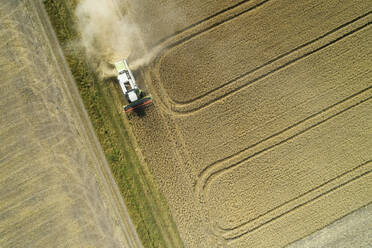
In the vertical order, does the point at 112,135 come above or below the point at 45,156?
below

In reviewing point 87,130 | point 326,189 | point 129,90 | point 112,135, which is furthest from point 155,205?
point 326,189

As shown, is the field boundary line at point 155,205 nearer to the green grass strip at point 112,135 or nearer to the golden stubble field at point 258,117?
the green grass strip at point 112,135

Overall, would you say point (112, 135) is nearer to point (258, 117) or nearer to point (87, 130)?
point (87, 130)

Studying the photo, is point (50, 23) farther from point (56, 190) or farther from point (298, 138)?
point (298, 138)

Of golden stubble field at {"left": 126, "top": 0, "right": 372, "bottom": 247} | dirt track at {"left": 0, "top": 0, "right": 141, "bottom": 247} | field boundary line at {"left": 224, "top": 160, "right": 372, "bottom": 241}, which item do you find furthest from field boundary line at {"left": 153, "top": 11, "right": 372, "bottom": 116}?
field boundary line at {"left": 224, "top": 160, "right": 372, "bottom": 241}

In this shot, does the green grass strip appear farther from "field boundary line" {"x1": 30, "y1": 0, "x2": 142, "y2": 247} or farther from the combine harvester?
the combine harvester

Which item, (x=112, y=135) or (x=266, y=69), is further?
(x=266, y=69)

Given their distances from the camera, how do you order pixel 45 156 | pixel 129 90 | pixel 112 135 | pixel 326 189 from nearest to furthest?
pixel 129 90
pixel 45 156
pixel 112 135
pixel 326 189

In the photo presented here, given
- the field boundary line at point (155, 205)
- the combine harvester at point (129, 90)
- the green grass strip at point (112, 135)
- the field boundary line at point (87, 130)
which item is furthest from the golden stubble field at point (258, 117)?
the field boundary line at point (87, 130)
